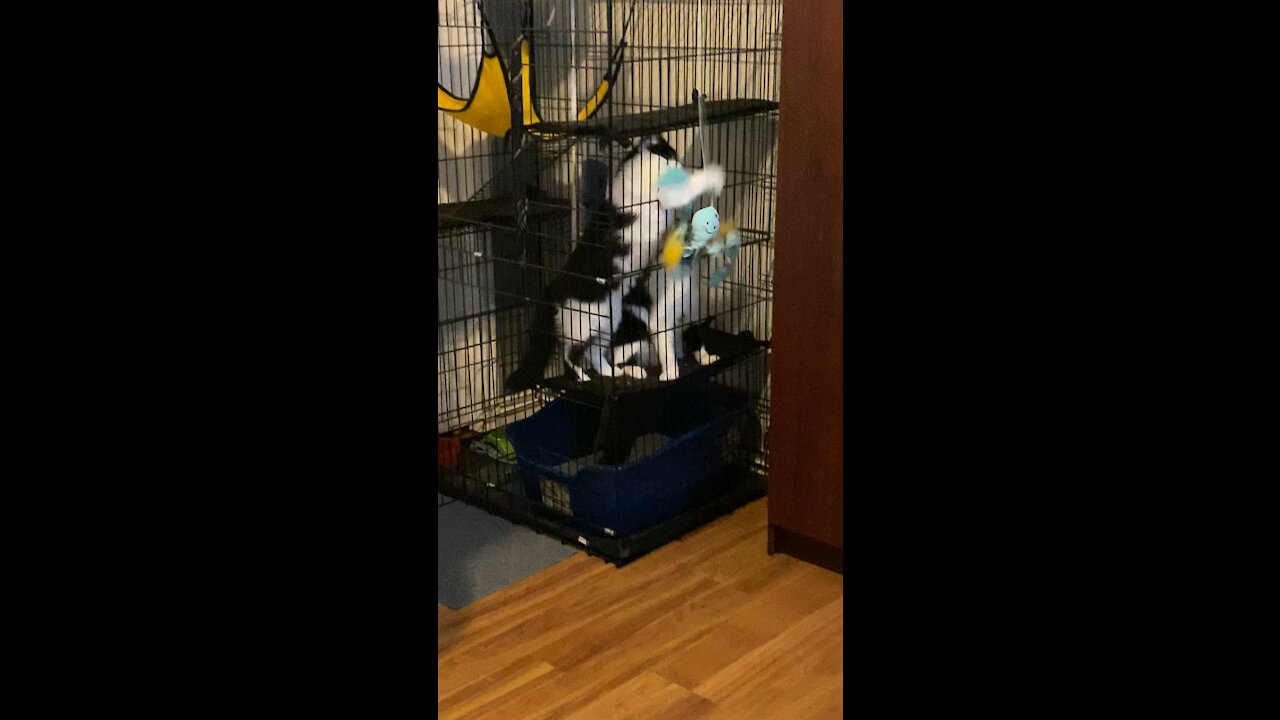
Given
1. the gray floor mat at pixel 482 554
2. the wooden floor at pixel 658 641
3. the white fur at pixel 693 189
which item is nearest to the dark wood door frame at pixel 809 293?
the wooden floor at pixel 658 641

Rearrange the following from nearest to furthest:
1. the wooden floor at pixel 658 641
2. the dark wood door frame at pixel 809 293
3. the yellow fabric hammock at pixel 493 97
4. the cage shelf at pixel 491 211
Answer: the wooden floor at pixel 658 641, the dark wood door frame at pixel 809 293, the yellow fabric hammock at pixel 493 97, the cage shelf at pixel 491 211

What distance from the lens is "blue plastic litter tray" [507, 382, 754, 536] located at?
2500mm

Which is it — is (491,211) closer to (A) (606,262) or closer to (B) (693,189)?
(A) (606,262)

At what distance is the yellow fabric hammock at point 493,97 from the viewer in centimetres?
244

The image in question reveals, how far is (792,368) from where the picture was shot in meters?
2.36

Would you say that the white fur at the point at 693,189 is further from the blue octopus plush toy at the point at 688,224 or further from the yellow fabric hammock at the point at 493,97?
the yellow fabric hammock at the point at 493,97

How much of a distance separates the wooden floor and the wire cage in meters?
0.15

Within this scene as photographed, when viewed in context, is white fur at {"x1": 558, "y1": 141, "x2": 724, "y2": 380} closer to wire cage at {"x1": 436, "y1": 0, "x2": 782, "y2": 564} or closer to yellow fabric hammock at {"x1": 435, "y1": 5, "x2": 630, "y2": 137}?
wire cage at {"x1": 436, "y1": 0, "x2": 782, "y2": 564}

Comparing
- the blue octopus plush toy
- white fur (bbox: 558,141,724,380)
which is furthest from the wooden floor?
the blue octopus plush toy
